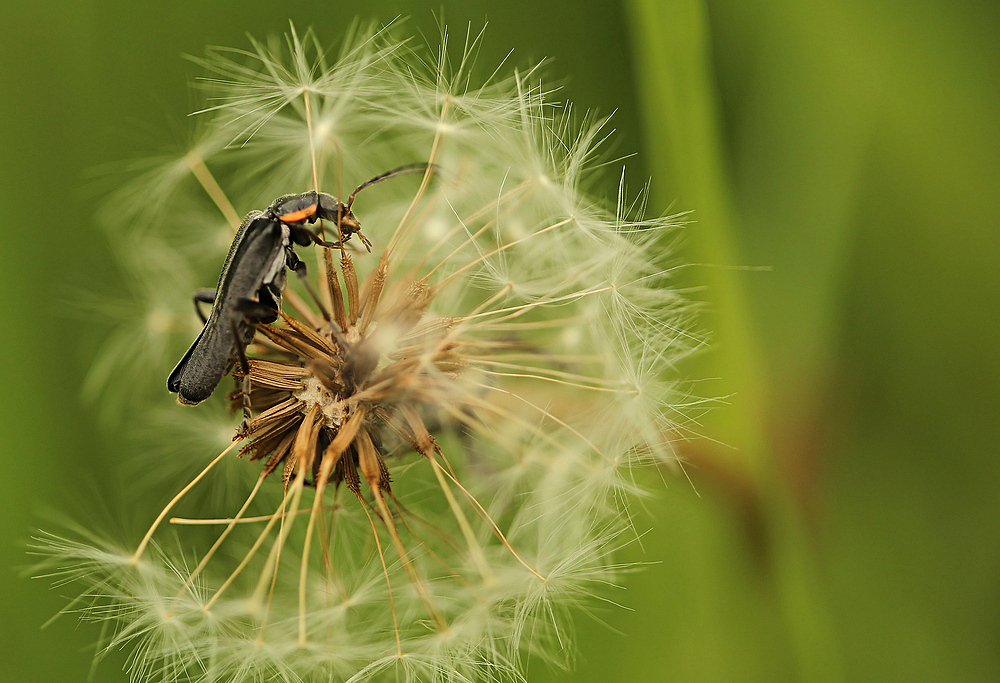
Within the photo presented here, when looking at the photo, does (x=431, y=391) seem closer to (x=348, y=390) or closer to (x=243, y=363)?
(x=348, y=390)

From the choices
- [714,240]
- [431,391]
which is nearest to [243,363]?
[431,391]

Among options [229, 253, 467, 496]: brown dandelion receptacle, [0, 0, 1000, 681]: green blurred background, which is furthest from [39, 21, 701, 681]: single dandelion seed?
[0, 0, 1000, 681]: green blurred background

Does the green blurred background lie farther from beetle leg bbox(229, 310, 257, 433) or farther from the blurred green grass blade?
beetle leg bbox(229, 310, 257, 433)

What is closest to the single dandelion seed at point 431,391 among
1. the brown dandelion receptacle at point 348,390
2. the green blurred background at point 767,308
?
the brown dandelion receptacle at point 348,390

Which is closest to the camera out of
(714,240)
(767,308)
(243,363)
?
(243,363)

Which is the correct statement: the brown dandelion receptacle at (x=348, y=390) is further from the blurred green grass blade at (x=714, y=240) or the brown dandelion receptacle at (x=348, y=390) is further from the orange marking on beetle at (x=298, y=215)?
the blurred green grass blade at (x=714, y=240)

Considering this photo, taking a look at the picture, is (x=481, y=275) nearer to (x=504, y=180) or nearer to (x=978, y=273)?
(x=504, y=180)
